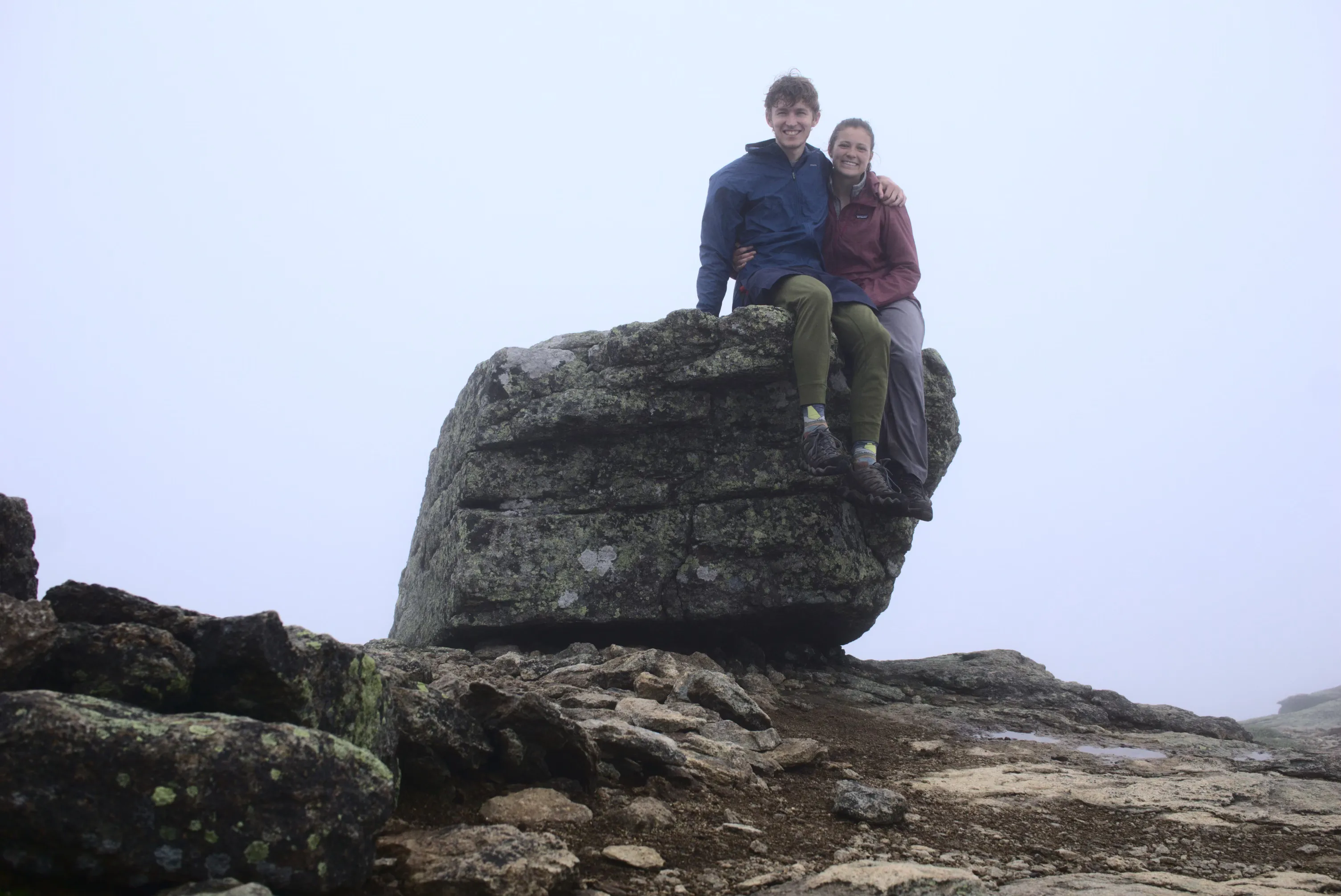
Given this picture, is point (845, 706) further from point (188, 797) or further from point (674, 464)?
point (188, 797)

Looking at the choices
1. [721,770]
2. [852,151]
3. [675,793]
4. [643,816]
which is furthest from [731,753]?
[852,151]

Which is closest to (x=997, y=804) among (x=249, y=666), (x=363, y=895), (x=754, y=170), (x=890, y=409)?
(x=363, y=895)

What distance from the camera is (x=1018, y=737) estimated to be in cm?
971

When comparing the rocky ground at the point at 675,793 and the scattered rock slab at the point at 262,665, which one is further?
the scattered rock slab at the point at 262,665

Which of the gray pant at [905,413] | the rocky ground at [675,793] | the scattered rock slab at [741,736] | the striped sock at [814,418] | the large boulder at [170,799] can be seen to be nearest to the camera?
the large boulder at [170,799]

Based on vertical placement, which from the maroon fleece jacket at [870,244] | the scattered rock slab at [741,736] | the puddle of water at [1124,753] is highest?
the maroon fleece jacket at [870,244]

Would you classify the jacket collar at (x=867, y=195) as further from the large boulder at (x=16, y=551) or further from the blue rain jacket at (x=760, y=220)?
the large boulder at (x=16, y=551)

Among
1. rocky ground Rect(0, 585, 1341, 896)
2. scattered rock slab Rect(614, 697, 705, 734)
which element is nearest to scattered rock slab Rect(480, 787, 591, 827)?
rocky ground Rect(0, 585, 1341, 896)

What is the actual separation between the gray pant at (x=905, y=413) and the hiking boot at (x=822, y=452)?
3.03 ft

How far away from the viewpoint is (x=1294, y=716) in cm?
1703

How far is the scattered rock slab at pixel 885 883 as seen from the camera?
14.3 ft

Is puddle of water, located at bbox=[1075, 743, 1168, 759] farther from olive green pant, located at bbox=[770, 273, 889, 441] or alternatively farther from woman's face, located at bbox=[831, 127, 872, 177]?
woman's face, located at bbox=[831, 127, 872, 177]

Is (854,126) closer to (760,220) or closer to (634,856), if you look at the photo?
(760,220)

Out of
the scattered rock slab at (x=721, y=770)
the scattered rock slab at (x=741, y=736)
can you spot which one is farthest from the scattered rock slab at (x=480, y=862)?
the scattered rock slab at (x=741, y=736)
